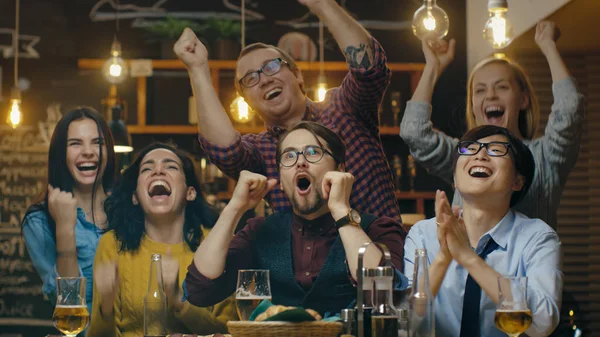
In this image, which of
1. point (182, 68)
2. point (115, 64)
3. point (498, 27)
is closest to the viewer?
point (498, 27)

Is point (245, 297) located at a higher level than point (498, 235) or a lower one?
lower

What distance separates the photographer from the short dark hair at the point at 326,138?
11.8 feet

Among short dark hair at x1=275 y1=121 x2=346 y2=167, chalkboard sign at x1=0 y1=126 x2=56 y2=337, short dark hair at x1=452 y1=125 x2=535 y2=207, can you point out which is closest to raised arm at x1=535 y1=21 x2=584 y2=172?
short dark hair at x1=452 y1=125 x2=535 y2=207

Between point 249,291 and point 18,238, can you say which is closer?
point 249,291

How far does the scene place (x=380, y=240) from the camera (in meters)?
3.47

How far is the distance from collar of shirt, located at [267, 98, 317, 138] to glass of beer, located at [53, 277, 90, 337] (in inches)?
57.9

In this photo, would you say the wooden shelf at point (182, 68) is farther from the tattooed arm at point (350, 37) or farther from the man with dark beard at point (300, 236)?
the man with dark beard at point (300, 236)

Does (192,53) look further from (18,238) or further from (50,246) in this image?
(18,238)

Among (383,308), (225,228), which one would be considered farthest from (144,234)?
(383,308)

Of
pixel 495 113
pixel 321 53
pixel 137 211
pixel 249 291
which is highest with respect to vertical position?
pixel 321 53

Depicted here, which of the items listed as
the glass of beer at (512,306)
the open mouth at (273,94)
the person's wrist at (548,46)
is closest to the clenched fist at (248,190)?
the open mouth at (273,94)

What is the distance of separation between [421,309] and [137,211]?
85.7 inches

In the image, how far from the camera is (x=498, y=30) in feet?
12.7

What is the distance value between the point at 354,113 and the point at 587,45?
2129mm
